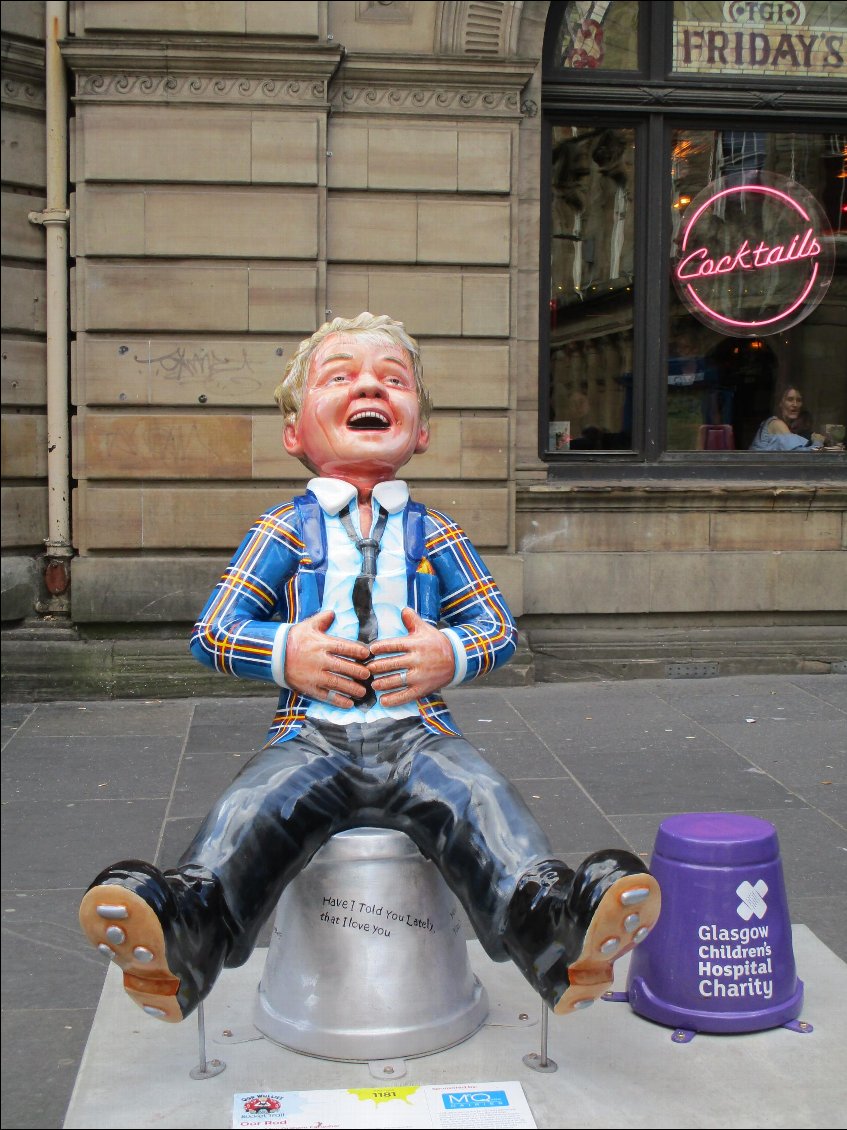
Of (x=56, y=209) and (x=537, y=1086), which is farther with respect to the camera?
(x=56, y=209)

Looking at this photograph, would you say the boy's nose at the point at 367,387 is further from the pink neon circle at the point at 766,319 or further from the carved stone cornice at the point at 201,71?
the pink neon circle at the point at 766,319

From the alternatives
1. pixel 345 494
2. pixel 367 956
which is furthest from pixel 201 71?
pixel 367 956

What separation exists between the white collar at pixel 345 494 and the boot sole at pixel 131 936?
1.33 m

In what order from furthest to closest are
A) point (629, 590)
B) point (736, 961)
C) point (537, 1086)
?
point (629, 590) < point (736, 961) < point (537, 1086)

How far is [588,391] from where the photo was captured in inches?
362

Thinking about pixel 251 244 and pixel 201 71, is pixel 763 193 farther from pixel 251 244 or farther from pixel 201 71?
pixel 201 71

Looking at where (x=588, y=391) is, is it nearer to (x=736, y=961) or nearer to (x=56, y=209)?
(x=56, y=209)

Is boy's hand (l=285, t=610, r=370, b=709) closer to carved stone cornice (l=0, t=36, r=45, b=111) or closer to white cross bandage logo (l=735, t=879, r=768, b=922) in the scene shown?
white cross bandage logo (l=735, t=879, r=768, b=922)

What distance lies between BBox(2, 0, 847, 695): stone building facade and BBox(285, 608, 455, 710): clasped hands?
4.93m

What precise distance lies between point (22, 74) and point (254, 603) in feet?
19.7

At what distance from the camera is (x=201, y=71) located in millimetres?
8055

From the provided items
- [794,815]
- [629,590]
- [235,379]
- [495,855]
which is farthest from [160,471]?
[495,855]

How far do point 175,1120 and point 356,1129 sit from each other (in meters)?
0.45

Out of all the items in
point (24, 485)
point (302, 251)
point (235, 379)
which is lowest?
point (24, 485)
